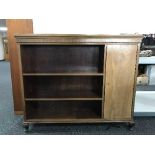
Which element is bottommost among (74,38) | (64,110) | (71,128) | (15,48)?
(71,128)

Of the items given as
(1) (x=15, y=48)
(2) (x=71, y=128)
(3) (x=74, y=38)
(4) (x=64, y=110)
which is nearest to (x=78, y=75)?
(3) (x=74, y=38)

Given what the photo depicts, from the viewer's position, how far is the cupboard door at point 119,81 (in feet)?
6.35

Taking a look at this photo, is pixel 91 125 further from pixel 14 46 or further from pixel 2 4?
pixel 2 4

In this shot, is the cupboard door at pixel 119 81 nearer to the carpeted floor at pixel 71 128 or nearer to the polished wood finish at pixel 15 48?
the carpeted floor at pixel 71 128

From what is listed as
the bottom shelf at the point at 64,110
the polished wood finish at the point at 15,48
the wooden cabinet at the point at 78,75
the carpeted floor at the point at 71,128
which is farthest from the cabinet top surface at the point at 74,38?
the carpeted floor at the point at 71,128

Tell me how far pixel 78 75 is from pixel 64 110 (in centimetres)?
57

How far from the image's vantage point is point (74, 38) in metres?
1.87

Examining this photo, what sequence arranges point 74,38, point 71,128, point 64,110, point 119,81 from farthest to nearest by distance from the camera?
1. point 64,110
2. point 71,128
3. point 119,81
4. point 74,38

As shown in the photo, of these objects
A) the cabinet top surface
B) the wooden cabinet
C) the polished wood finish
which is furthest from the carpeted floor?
the cabinet top surface

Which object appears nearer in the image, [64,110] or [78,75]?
[78,75]

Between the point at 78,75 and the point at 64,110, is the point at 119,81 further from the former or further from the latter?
the point at 64,110

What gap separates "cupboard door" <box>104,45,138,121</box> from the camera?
6.35ft

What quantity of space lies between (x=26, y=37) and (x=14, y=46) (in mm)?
565

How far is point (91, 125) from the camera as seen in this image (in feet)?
7.73
